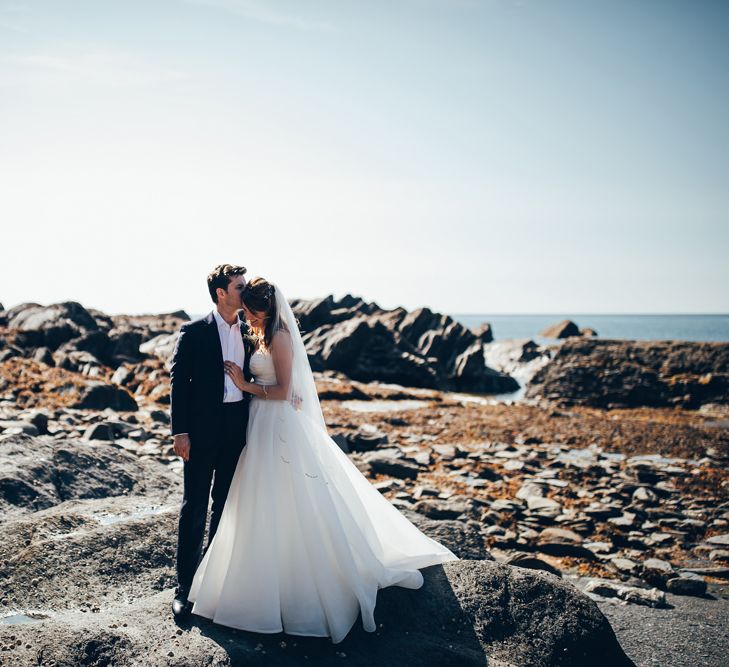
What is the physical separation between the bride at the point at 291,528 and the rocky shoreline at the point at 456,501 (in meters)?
0.22

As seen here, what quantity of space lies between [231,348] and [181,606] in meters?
2.24

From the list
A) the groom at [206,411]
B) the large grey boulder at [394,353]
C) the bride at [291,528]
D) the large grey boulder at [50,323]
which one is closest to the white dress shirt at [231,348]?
the groom at [206,411]

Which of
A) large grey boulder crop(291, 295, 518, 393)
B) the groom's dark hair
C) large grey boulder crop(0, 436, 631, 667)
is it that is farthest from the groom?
large grey boulder crop(291, 295, 518, 393)

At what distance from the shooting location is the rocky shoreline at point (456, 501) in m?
5.01

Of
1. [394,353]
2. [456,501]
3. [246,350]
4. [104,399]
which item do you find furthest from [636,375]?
[246,350]

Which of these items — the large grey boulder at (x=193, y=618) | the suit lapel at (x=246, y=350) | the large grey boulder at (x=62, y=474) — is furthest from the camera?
the large grey boulder at (x=62, y=474)

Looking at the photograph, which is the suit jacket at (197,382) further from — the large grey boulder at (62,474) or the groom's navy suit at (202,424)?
the large grey boulder at (62,474)

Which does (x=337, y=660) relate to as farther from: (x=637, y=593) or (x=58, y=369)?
(x=58, y=369)

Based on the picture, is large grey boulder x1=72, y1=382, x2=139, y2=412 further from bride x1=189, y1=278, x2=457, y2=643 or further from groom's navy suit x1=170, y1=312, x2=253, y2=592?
bride x1=189, y1=278, x2=457, y2=643

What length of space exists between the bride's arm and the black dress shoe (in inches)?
69.8

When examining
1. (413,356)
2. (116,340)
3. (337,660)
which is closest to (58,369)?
(116,340)

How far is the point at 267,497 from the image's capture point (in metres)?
5.26

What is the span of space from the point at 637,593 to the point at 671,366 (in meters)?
23.3

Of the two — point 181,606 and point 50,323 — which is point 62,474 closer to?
point 181,606
